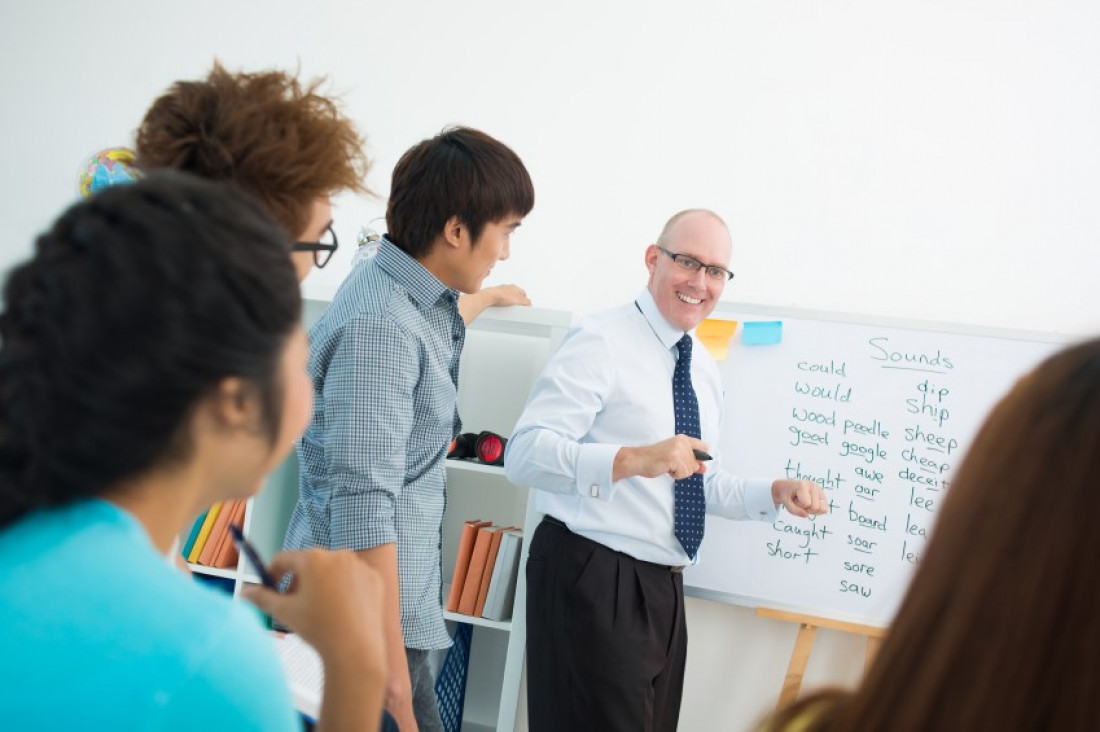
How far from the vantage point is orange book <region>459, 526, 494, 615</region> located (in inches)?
117

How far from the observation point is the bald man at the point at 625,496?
7.38 feet

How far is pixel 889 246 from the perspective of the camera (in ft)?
10.2

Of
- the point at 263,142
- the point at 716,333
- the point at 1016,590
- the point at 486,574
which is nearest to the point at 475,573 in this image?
the point at 486,574

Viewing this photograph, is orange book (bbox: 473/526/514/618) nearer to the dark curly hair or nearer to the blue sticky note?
the blue sticky note

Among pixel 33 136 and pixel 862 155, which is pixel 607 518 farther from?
pixel 33 136

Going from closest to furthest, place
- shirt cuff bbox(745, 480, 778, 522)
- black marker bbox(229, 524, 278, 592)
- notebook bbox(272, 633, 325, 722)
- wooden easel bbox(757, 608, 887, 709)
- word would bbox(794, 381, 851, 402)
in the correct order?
black marker bbox(229, 524, 278, 592), notebook bbox(272, 633, 325, 722), shirt cuff bbox(745, 480, 778, 522), wooden easel bbox(757, 608, 887, 709), word would bbox(794, 381, 851, 402)

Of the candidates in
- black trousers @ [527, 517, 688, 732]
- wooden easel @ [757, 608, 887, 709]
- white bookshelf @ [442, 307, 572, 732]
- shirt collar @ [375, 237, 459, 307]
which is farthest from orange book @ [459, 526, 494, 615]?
shirt collar @ [375, 237, 459, 307]

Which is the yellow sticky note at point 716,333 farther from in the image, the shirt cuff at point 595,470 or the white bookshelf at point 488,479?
the shirt cuff at point 595,470

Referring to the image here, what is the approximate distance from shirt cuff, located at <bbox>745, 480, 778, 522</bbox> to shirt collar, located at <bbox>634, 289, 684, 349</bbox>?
0.42m

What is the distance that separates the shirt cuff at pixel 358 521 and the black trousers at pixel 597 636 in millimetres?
869

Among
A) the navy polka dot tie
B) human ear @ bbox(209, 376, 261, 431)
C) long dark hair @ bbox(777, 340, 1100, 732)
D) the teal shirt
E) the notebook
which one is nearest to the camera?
long dark hair @ bbox(777, 340, 1100, 732)

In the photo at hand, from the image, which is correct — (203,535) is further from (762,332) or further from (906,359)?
(906,359)

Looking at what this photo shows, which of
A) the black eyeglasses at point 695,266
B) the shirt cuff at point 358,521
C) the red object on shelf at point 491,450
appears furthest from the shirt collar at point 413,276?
the red object on shelf at point 491,450

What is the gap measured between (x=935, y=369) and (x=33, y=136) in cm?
345
